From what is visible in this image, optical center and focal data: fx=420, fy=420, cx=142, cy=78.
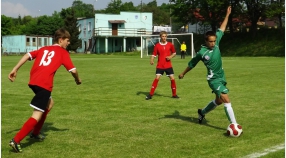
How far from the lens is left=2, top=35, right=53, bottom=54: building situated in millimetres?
83000

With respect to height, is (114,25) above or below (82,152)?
above

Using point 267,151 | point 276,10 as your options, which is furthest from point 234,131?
point 276,10

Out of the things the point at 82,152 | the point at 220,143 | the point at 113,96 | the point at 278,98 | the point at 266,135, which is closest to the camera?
the point at 82,152

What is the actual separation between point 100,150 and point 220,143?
1933mm

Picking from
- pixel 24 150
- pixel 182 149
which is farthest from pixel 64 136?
pixel 182 149

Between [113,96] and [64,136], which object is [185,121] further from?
[113,96]

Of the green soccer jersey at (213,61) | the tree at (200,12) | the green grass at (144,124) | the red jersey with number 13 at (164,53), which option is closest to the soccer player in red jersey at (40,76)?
the green grass at (144,124)

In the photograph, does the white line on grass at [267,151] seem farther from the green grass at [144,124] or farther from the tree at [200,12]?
the tree at [200,12]

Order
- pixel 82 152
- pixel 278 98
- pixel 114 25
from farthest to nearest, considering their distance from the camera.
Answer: pixel 114 25 < pixel 278 98 < pixel 82 152

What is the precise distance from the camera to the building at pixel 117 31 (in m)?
79.6

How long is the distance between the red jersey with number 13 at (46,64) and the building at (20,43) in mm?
78832

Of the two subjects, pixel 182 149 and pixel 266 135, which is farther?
pixel 266 135

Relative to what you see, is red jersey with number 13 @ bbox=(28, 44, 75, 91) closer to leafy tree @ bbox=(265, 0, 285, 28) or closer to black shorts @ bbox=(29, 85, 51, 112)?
black shorts @ bbox=(29, 85, 51, 112)

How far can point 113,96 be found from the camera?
13.3 m
